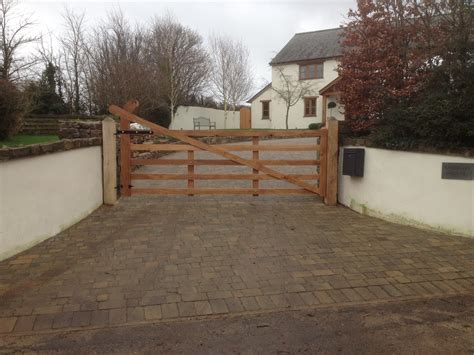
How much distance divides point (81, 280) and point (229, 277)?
1.51 metres

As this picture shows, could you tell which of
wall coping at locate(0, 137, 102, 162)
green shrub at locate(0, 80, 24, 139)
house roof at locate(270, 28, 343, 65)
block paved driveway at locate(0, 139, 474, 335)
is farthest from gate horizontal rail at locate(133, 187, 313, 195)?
house roof at locate(270, 28, 343, 65)

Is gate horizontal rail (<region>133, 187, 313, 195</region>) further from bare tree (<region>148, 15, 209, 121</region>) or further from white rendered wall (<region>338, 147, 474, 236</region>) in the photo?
bare tree (<region>148, 15, 209, 121</region>)

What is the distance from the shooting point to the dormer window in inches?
1419

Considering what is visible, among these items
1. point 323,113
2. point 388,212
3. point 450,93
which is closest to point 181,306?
point 388,212

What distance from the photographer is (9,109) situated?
14.1 meters

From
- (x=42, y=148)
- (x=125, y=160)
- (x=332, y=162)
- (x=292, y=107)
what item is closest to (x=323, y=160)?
(x=332, y=162)

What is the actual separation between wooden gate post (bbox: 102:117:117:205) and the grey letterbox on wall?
4.09 m

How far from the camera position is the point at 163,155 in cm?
1580

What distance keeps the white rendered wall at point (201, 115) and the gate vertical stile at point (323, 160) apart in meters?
27.5

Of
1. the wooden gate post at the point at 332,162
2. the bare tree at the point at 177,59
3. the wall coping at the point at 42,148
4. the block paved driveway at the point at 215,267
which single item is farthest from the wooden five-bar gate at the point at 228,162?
the bare tree at the point at 177,59

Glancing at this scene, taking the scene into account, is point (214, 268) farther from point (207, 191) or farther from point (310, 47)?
point (310, 47)

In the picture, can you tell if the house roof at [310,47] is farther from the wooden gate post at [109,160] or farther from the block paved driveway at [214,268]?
the block paved driveway at [214,268]

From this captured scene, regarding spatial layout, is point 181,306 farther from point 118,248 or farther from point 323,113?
point 323,113

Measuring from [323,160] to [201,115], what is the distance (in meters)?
30.8
